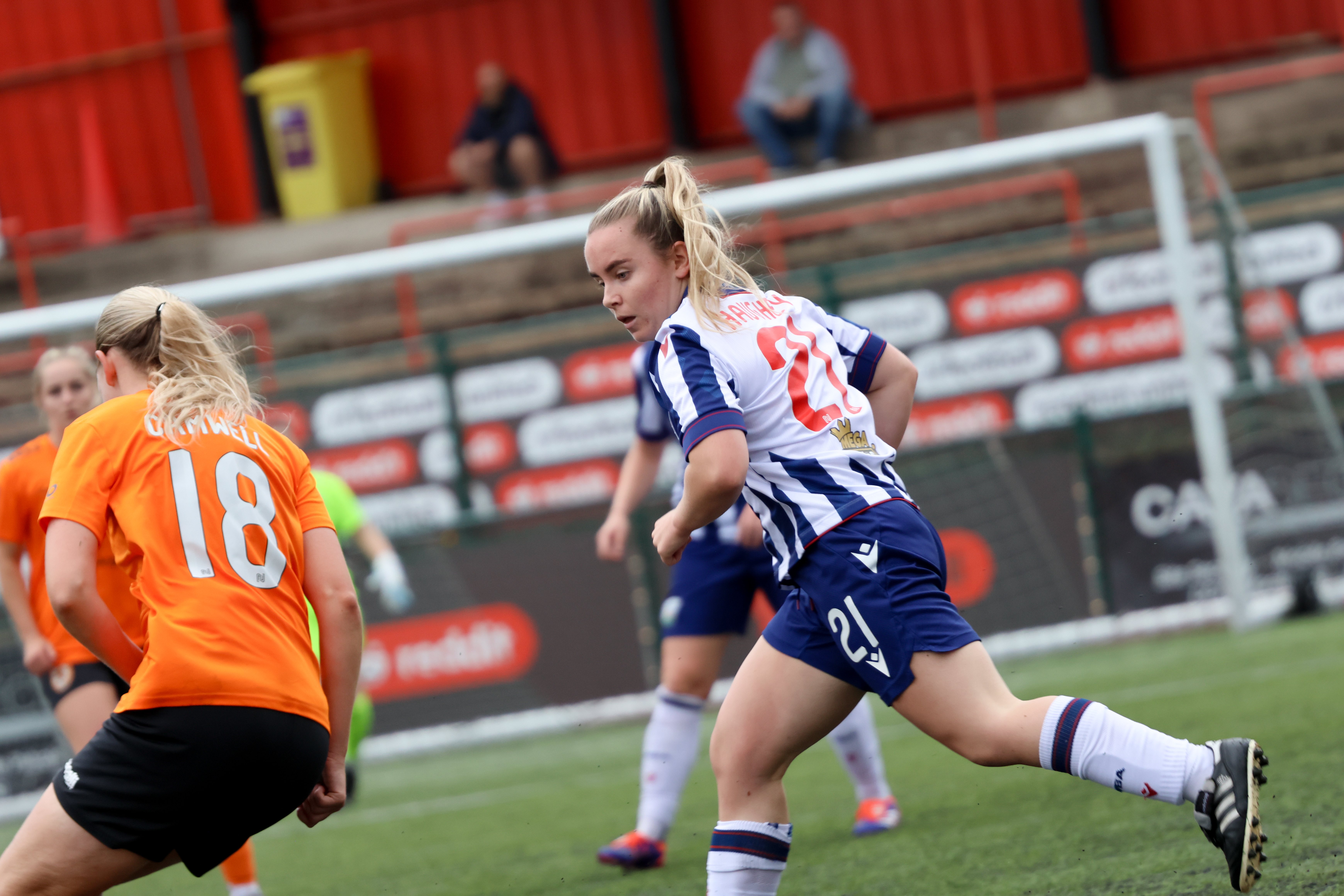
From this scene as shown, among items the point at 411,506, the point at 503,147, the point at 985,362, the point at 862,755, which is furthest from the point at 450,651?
the point at 503,147

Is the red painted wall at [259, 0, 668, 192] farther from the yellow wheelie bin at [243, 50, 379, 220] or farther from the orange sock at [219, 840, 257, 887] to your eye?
the orange sock at [219, 840, 257, 887]

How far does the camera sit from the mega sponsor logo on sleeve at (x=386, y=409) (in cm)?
1148

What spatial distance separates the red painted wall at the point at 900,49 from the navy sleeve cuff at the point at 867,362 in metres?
12.9

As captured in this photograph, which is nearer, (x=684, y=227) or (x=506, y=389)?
(x=684, y=227)

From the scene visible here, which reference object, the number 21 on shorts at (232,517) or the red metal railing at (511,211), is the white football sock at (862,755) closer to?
the number 21 on shorts at (232,517)

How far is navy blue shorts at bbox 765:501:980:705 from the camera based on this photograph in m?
3.12

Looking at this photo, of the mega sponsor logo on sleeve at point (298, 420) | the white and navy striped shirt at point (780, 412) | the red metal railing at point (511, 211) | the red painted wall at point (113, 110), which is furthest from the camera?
the red painted wall at point (113, 110)

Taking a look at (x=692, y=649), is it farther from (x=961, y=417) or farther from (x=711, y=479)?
(x=961, y=417)

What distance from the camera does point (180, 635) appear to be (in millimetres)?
2967

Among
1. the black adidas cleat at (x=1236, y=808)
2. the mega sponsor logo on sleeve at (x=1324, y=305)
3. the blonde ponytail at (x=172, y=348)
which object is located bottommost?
the mega sponsor logo on sleeve at (x=1324, y=305)

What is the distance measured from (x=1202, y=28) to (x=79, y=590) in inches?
564

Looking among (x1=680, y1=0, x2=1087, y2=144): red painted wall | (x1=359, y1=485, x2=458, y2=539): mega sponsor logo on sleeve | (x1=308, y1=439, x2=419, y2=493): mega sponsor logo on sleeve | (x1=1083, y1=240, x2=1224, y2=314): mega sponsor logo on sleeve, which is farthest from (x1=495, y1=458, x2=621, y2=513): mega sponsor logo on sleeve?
(x1=680, y1=0, x2=1087, y2=144): red painted wall

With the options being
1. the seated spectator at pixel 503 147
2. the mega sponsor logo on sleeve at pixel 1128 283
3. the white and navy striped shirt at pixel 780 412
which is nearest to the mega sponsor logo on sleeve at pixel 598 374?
the mega sponsor logo on sleeve at pixel 1128 283

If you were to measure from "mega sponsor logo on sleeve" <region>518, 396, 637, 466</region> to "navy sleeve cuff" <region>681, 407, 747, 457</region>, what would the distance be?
8472 mm
